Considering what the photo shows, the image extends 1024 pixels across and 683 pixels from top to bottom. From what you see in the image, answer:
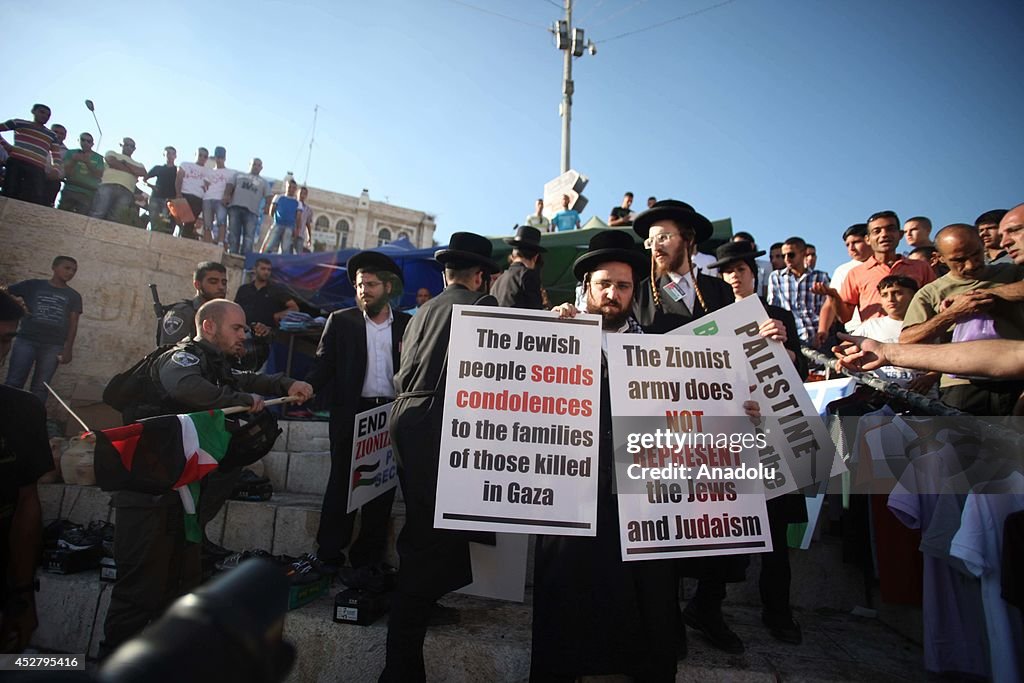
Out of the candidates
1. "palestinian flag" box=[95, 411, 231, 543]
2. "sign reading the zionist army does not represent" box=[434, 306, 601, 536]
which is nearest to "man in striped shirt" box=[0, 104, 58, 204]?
"palestinian flag" box=[95, 411, 231, 543]

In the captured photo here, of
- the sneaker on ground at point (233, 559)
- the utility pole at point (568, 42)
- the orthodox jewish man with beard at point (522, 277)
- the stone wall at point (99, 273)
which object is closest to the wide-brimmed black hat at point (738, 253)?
the orthodox jewish man with beard at point (522, 277)

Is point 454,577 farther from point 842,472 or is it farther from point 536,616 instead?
point 842,472

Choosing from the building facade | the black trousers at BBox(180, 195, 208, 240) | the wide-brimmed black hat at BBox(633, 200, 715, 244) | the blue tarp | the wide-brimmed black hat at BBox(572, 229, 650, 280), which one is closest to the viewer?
the wide-brimmed black hat at BBox(572, 229, 650, 280)

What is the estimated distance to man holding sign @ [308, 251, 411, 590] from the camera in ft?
12.0

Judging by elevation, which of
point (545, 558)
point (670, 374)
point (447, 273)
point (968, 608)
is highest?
point (447, 273)

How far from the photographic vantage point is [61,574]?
390 cm

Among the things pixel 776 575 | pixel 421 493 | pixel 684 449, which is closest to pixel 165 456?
pixel 421 493

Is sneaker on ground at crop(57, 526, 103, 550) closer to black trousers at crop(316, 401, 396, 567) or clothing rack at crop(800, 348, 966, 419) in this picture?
black trousers at crop(316, 401, 396, 567)

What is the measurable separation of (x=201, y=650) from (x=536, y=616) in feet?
6.46

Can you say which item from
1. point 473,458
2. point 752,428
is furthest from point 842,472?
point 473,458

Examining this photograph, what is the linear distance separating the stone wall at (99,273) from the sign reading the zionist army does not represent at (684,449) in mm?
8690

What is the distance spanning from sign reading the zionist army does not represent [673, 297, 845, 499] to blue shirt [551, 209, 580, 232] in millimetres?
8050

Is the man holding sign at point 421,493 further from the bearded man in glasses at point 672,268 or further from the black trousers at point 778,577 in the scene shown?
the black trousers at point 778,577

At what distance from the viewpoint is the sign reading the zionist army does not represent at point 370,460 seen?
132 inches
